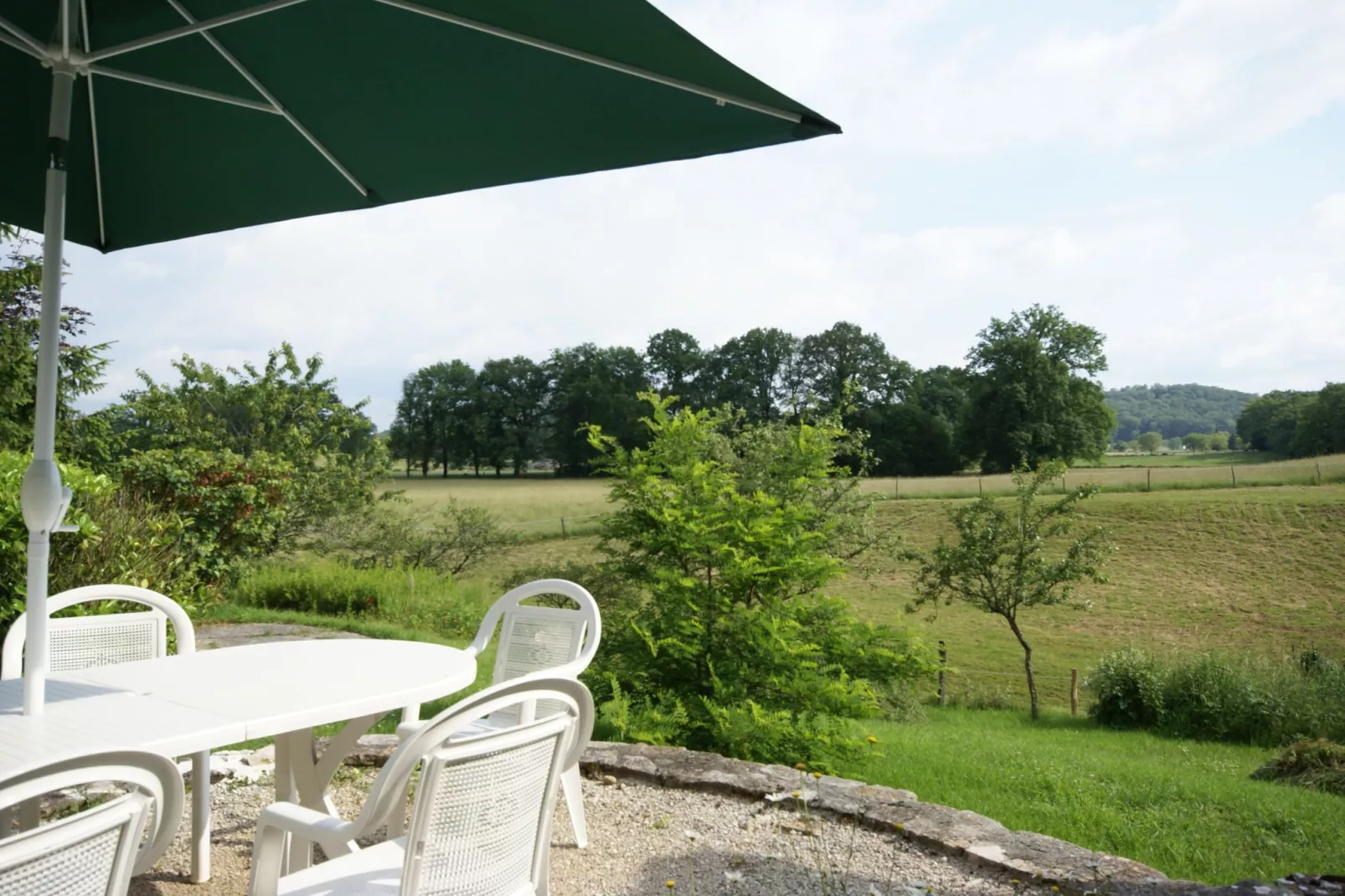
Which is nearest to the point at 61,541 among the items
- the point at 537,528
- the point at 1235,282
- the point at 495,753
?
the point at 495,753

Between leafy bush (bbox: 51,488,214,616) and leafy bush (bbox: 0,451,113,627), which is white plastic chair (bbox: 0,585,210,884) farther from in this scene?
leafy bush (bbox: 51,488,214,616)

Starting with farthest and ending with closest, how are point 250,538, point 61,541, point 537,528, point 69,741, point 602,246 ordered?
point 602,246, point 537,528, point 250,538, point 61,541, point 69,741

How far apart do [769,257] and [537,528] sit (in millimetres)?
33496

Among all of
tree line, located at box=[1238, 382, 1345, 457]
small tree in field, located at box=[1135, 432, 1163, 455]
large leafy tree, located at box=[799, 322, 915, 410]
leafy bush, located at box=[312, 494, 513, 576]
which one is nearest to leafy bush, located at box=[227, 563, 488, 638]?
leafy bush, located at box=[312, 494, 513, 576]

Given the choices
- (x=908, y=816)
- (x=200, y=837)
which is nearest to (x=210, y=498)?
(x=200, y=837)

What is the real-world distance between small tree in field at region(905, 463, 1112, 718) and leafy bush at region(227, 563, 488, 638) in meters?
6.63

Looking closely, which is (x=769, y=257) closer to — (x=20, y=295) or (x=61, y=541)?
(x=20, y=295)

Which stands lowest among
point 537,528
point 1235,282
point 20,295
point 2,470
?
point 537,528

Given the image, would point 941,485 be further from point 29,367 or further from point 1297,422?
point 29,367

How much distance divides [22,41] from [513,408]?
30.3 metres

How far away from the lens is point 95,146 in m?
2.62

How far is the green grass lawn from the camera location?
12.9ft

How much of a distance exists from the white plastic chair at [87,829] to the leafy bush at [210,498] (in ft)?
27.3

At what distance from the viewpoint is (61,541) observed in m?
5.55
